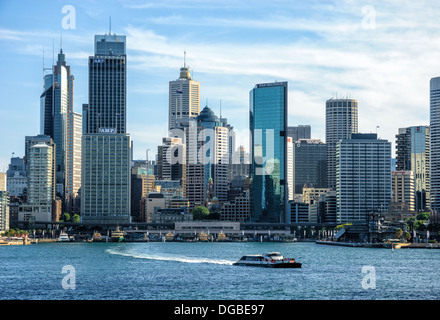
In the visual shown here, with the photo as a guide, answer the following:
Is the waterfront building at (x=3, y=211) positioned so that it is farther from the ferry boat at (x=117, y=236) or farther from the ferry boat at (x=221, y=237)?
the ferry boat at (x=221, y=237)

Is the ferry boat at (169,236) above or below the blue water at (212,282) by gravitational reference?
below

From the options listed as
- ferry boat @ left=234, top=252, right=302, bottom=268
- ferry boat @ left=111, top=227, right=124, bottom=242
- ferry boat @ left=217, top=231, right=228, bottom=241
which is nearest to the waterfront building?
ferry boat @ left=111, top=227, right=124, bottom=242

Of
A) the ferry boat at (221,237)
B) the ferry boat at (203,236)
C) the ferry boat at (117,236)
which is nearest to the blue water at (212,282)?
the ferry boat at (117,236)

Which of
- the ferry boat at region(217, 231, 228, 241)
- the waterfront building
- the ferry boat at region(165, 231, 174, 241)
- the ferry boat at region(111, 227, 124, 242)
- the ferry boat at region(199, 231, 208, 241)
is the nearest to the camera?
the ferry boat at region(111, 227, 124, 242)

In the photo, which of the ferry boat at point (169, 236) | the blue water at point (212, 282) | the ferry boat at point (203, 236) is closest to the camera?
the blue water at point (212, 282)

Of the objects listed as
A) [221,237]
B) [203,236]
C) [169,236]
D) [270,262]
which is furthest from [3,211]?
[270,262]

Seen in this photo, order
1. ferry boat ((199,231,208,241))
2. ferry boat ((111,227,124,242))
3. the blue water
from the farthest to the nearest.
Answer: ferry boat ((199,231,208,241)) < ferry boat ((111,227,124,242)) < the blue water

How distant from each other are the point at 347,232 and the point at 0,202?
280 feet

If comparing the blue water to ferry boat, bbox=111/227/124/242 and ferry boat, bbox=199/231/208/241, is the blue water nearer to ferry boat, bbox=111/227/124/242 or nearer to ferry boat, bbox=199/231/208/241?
ferry boat, bbox=111/227/124/242

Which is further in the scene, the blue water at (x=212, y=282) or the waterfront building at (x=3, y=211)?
the waterfront building at (x=3, y=211)

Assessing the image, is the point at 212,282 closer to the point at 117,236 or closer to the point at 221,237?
the point at 117,236

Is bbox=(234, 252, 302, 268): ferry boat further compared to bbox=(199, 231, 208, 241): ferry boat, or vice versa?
bbox=(199, 231, 208, 241): ferry boat
